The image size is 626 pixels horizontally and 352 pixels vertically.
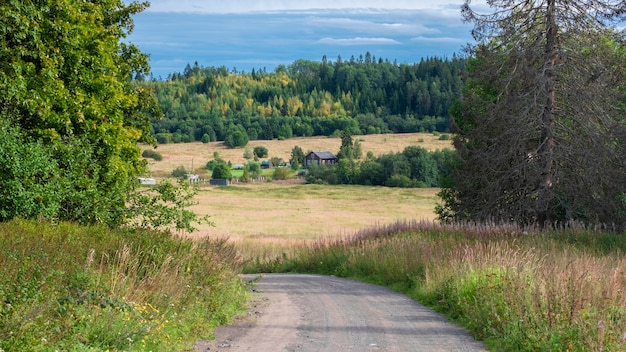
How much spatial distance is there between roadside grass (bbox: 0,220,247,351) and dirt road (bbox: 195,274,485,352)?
623 millimetres

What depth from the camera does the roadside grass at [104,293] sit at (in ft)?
26.0

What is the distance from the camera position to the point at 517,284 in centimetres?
1127

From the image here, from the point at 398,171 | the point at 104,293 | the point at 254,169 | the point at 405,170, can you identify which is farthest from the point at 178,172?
the point at 104,293

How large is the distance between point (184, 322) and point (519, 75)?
21.1 meters

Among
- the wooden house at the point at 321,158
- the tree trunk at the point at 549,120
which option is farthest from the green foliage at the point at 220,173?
the tree trunk at the point at 549,120

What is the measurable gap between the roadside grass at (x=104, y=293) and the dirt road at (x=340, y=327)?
62cm

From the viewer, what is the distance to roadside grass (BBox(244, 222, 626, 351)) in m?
9.27

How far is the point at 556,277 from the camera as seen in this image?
1113cm

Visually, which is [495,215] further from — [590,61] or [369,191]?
[369,191]

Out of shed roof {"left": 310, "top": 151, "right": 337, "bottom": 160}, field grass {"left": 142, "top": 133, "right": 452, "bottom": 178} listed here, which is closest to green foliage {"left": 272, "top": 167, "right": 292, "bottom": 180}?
field grass {"left": 142, "top": 133, "right": 452, "bottom": 178}

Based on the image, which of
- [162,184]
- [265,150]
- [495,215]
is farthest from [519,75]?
[265,150]

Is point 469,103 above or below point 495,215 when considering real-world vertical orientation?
above

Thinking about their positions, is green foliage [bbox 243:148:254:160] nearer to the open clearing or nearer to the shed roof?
the shed roof

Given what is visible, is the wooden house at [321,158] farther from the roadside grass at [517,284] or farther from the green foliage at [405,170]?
the roadside grass at [517,284]
